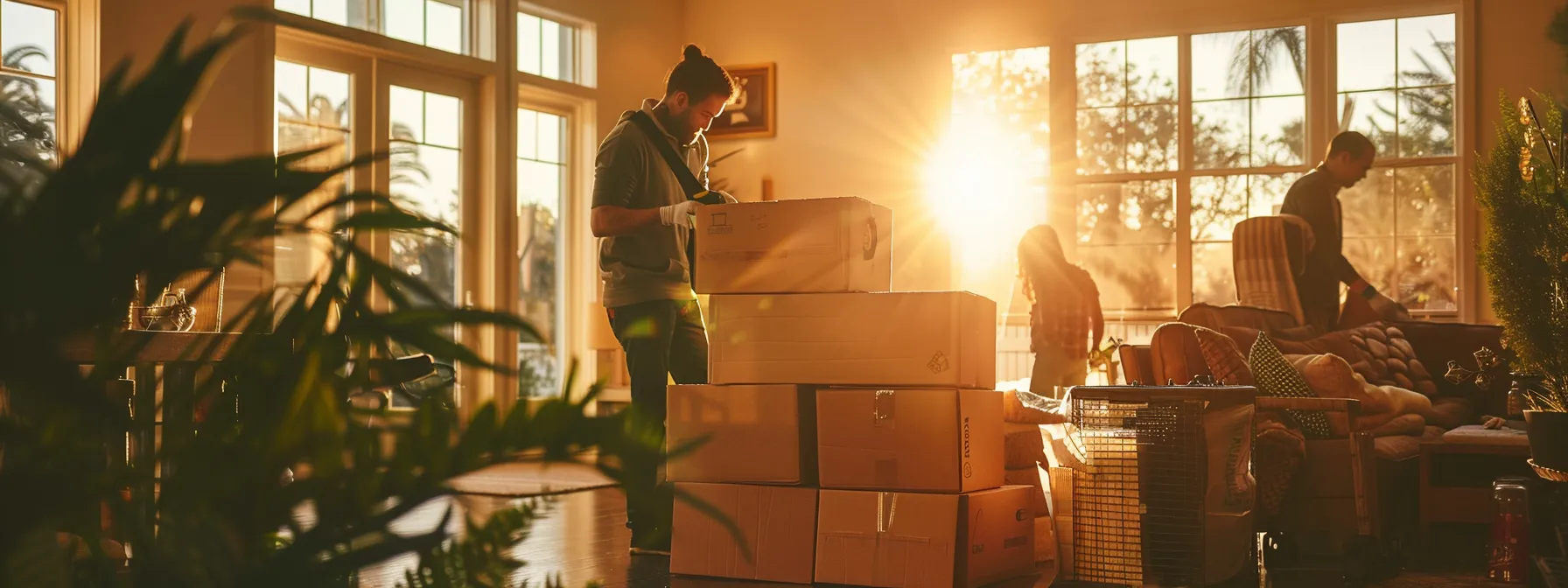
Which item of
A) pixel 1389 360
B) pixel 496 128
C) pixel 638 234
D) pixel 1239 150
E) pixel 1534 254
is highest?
pixel 496 128

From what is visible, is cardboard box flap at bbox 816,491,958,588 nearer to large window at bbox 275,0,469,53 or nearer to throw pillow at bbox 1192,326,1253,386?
throw pillow at bbox 1192,326,1253,386

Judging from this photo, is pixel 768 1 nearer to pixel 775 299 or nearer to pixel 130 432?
pixel 775 299

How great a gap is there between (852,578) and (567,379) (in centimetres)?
292


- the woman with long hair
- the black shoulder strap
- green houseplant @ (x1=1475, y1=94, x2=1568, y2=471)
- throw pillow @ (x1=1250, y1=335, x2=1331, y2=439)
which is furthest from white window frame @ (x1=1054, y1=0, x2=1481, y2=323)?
green houseplant @ (x1=1475, y1=94, x2=1568, y2=471)

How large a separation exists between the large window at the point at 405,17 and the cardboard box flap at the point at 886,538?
436cm

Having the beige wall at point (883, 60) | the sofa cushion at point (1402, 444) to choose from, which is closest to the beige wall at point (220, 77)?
the beige wall at point (883, 60)

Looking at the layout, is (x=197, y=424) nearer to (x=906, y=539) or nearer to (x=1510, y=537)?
(x=906, y=539)

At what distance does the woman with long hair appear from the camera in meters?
5.54

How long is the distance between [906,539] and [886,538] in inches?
1.9

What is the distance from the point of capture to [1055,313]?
555 centimetres

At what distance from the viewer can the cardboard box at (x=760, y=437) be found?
10.7 feet

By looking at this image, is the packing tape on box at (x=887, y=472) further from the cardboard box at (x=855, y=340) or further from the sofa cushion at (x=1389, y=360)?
the sofa cushion at (x=1389, y=360)

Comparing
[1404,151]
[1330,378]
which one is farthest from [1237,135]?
[1330,378]

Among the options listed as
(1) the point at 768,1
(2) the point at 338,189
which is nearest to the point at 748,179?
(1) the point at 768,1
